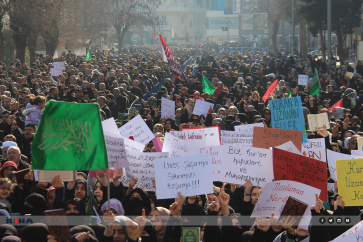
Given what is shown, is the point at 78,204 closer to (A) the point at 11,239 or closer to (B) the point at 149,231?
(B) the point at 149,231

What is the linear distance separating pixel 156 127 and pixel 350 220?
415cm

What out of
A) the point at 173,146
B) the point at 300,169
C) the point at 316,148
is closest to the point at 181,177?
the point at 173,146

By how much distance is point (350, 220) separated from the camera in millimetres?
4531

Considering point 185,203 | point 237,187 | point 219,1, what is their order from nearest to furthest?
1. point 185,203
2. point 237,187
3. point 219,1

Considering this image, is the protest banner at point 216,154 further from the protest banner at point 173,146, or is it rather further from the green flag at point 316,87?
the green flag at point 316,87

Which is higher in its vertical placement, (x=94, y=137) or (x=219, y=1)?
(x=219, y=1)

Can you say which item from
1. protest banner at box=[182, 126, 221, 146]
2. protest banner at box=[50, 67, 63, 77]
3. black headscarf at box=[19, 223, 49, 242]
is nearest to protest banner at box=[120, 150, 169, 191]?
protest banner at box=[182, 126, 221, 146]

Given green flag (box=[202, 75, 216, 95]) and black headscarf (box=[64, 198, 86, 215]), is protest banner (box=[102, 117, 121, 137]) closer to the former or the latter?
black headscarf (box=[64, 198, 86, 215])

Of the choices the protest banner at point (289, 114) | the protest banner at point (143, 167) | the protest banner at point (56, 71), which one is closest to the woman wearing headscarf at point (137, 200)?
the protest banner at point (143, 167)

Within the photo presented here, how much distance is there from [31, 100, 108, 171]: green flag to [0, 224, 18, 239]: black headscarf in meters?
0.64

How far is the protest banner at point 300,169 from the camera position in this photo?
4.71 meters

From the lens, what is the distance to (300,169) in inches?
190

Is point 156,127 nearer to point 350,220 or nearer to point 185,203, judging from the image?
point 185,203

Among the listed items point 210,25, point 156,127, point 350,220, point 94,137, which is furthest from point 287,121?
point 210,25
